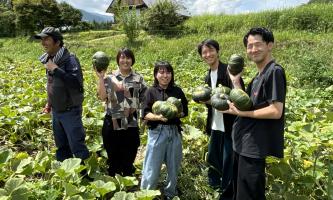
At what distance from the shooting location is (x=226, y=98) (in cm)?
362

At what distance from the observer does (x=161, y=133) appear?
3.93m

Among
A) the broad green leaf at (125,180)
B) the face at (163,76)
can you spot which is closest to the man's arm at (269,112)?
the face at (163,76)

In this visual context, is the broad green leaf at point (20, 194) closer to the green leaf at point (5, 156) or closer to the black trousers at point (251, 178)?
the green leaf at point (5, 156)

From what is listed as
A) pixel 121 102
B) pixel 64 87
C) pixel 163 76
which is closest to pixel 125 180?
pixel 121 102

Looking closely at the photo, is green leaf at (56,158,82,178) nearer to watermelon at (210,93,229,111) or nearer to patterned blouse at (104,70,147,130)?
patterned blouse at (104,70,147,130)

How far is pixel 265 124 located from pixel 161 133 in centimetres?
121

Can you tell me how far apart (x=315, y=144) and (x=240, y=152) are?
1.22m

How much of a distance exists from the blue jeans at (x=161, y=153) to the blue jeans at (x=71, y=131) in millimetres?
890

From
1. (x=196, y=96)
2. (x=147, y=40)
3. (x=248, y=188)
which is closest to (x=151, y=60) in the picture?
(x=147, y=40)

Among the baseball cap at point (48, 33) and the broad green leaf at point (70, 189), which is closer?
the broad green leaf at point (70, 189)

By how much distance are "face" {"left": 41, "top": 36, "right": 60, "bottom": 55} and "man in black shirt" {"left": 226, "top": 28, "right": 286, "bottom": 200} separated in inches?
84.0

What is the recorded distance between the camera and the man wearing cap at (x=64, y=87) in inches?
166

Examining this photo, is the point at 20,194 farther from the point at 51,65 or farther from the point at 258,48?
the point at 258,48

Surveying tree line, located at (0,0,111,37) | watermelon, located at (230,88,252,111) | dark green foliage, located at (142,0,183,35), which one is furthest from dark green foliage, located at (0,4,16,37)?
watermelon, located at (230,88,252,111)
